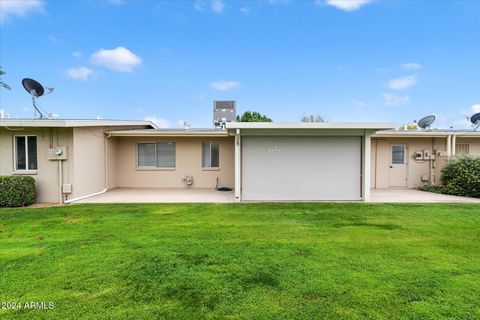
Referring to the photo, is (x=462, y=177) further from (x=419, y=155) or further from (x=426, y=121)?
(x=426, y=121)

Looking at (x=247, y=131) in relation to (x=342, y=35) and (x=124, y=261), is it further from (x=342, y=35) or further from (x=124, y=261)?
(x=342, y=35)

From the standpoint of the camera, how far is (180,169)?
1339cm

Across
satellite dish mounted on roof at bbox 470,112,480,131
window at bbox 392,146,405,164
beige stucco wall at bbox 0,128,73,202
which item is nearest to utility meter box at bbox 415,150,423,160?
window at bbox 392,146,405,164

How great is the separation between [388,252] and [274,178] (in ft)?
17.9

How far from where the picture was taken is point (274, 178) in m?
10.2

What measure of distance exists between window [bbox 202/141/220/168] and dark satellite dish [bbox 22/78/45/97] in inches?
267

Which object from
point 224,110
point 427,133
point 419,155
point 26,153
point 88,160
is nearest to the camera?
point 26,153

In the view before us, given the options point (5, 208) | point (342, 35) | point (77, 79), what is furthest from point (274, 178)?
point (77, 79)

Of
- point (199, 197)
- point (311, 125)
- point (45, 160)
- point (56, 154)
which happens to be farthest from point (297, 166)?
point (45, 160)

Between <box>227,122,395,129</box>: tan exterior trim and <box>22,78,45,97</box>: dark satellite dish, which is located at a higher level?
<box>22,78,45,97</box>: dark satellite dish

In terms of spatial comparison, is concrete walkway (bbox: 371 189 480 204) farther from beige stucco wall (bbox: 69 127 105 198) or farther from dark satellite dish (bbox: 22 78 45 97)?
dark satellite dish (bbox: 22 78 45 97)

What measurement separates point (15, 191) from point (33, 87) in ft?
13.6

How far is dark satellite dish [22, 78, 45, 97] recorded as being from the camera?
10626mm

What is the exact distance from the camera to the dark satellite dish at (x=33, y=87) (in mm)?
10626
